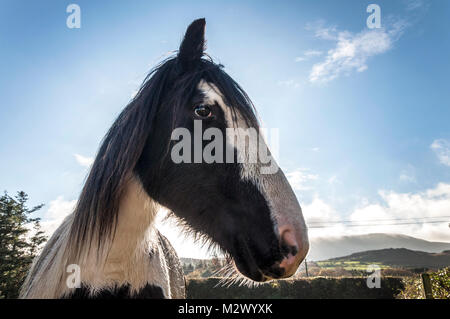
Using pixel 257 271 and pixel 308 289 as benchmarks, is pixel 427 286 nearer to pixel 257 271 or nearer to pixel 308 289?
pixel 257 271

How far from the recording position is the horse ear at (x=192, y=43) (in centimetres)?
213

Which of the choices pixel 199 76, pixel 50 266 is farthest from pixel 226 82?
pixel 50 266

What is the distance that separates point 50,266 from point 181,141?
5.12 feet

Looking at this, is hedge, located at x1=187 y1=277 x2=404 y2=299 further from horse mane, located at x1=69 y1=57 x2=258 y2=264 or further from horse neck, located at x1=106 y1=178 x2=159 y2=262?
horse mane, located at x1=69 y1=57 x2=258 y2=264

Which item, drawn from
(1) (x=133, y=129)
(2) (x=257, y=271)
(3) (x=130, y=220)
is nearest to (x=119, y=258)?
(3) (x=130, y=220)

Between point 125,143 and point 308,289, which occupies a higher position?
point 125,143

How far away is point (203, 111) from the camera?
1.84m

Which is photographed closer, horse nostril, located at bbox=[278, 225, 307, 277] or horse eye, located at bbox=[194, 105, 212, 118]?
horse nostril, located at bbox=[278, 225, 307, 277]

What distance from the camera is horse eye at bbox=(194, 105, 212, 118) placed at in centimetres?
184

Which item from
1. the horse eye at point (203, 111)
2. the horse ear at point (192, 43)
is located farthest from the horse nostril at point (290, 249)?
the horse ear at point (192, 43)

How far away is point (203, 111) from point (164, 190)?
616mm

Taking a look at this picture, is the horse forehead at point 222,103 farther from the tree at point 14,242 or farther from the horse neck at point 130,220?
the tree at point 14,242

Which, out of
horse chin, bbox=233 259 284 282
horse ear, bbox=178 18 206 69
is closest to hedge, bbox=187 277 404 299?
horse chin, bbox=233 259 284 282
